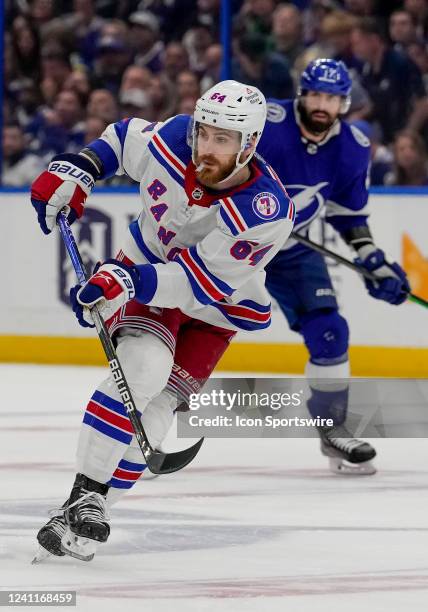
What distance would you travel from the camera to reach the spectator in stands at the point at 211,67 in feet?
24.1

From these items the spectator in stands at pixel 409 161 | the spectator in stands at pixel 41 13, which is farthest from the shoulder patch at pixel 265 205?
the spectator in stands at pixel 41 13

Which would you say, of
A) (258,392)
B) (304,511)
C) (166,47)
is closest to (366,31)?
(166,47)

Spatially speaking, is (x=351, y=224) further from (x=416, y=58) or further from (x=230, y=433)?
(x=416, y=58)

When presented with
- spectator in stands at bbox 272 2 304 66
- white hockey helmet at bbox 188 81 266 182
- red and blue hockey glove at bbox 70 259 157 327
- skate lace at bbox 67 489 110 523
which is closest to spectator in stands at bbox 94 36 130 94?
spectator in stands at bbox 272 2 304 66

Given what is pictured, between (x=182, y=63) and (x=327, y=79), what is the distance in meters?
2.95

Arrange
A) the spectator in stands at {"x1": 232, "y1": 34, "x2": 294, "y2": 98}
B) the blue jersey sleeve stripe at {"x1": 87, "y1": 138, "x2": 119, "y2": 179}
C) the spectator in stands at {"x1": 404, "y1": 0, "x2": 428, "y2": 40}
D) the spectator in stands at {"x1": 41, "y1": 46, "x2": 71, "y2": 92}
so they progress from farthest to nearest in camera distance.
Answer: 1. the spectator in stands at {"x1": 41, "y1": 46, "x2": 71, "y2": 92}
2. the spectator in stands at {"x1": 232, "y1": 34, "x2": 294, "y2": 98}
3. the spectator in stands at {"x1": 404, "y1": 0, "x2": 428, "y2": 40}
4. the blue jersey sleeve stripe at {"x1": 87, "y1": 138, "x2": 119, "y2": 179}

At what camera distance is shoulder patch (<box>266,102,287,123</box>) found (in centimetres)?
470

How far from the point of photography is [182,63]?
7461 millimetres

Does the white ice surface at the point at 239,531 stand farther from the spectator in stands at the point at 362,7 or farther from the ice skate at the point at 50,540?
the spectator in stands at the point at 362,7

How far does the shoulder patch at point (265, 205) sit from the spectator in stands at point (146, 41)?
4.35m

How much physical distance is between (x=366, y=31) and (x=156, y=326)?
12.6ft

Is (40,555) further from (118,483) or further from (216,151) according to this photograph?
(216,151)

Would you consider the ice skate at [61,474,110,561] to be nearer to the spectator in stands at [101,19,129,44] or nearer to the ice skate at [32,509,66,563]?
the ice skate at [32,509,66,563]

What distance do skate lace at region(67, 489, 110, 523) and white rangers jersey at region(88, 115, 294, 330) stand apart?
394mm
